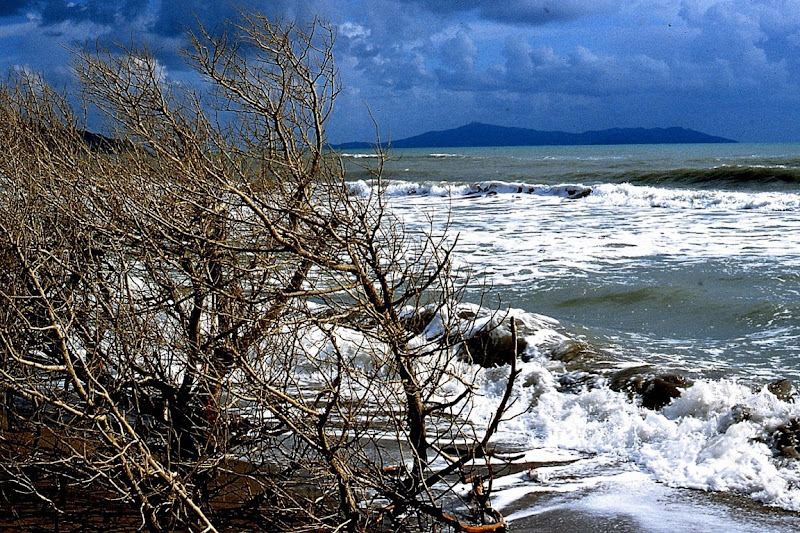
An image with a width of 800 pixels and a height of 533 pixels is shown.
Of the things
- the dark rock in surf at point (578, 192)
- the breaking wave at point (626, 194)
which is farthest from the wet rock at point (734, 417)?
the dark rock in surf at point (578, 192)

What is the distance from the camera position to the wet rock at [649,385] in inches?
322

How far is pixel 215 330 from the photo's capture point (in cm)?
571

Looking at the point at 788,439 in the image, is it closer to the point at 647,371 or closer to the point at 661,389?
the point at 661,389

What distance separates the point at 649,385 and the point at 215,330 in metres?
4.89

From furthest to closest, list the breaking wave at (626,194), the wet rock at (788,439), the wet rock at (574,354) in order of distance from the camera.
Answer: the breaking wave at (626,194)
the wet rock at (574,354)
the wet rock at (788,439)

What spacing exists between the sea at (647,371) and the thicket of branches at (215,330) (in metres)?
0.56

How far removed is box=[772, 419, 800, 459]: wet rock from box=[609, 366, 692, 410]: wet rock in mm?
1165

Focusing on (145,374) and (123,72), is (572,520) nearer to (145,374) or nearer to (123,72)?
(145,374)

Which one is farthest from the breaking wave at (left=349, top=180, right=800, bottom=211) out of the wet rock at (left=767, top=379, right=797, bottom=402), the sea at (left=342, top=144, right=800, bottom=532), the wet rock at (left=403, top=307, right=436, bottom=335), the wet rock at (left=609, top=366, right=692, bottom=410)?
the wet rock at (left=403, top=307, right=436, bottom=335)

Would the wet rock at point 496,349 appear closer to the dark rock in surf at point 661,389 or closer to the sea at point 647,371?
the sea at point 647,371

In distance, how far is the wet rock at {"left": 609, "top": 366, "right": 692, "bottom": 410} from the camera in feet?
26.8

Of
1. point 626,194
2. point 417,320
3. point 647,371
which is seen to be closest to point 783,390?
point 647,371

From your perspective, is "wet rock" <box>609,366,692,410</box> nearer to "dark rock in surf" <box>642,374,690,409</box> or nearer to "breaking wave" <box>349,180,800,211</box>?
"dark rock in surf" <box>642,374,690,409</box>

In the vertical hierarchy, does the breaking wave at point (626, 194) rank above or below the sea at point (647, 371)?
above
